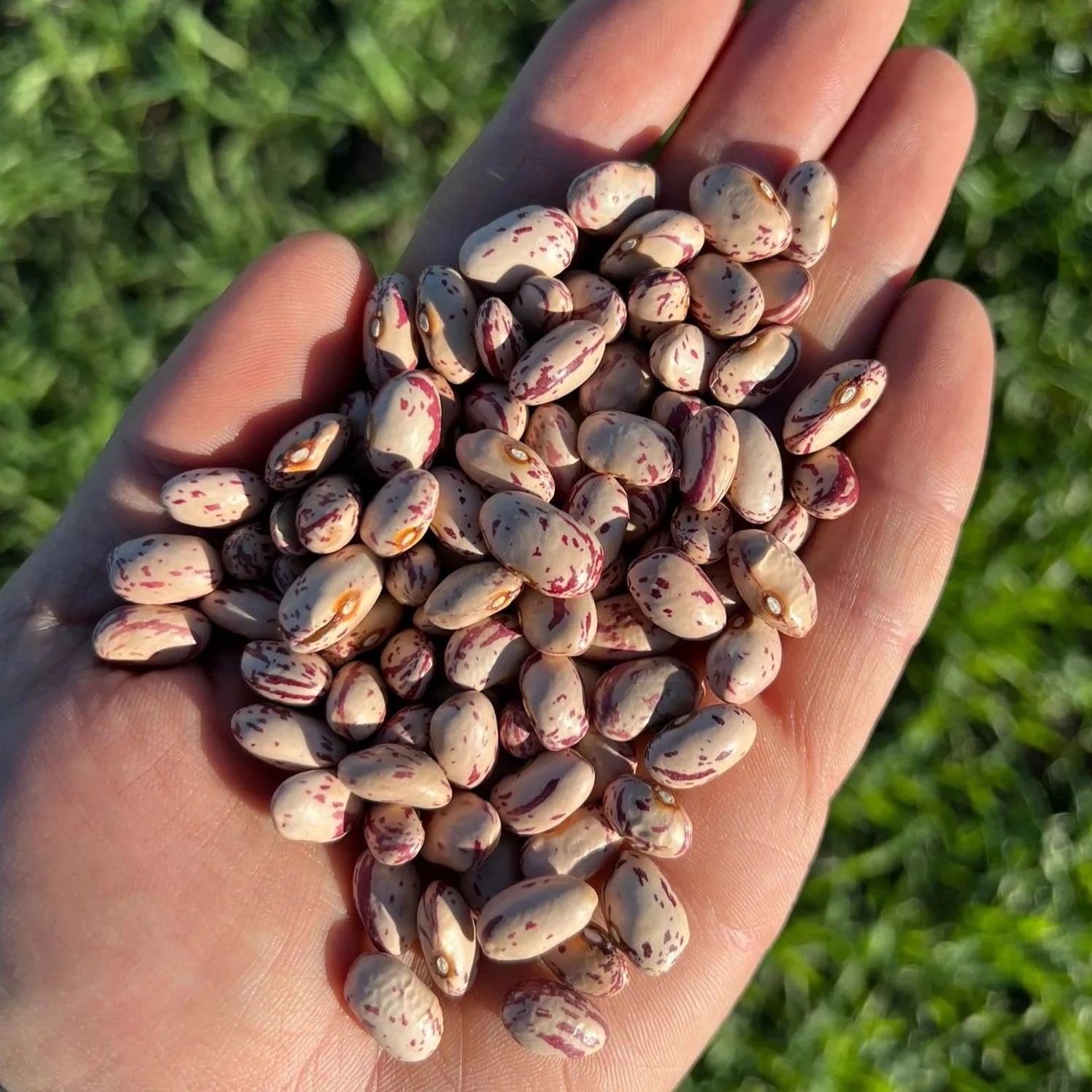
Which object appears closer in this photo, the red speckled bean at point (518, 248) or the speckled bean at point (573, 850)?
the speckled bean at point (573, 850)

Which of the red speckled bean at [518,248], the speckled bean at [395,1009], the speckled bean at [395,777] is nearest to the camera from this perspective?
the speckled bean at [395,1009]

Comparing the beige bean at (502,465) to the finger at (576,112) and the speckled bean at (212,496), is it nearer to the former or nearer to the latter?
the speckled bean at (212,496)

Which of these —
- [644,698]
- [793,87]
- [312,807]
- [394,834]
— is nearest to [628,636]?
[644,698]

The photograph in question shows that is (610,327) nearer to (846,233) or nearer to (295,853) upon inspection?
(846,233)

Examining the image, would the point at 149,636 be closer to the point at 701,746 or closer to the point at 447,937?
the point at 447,937

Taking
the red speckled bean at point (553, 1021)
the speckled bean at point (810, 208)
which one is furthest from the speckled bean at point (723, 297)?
the red speckled bean at point (553, 1021)

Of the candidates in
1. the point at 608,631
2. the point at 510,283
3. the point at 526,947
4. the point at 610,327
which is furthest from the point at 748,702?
the point at 510,283
